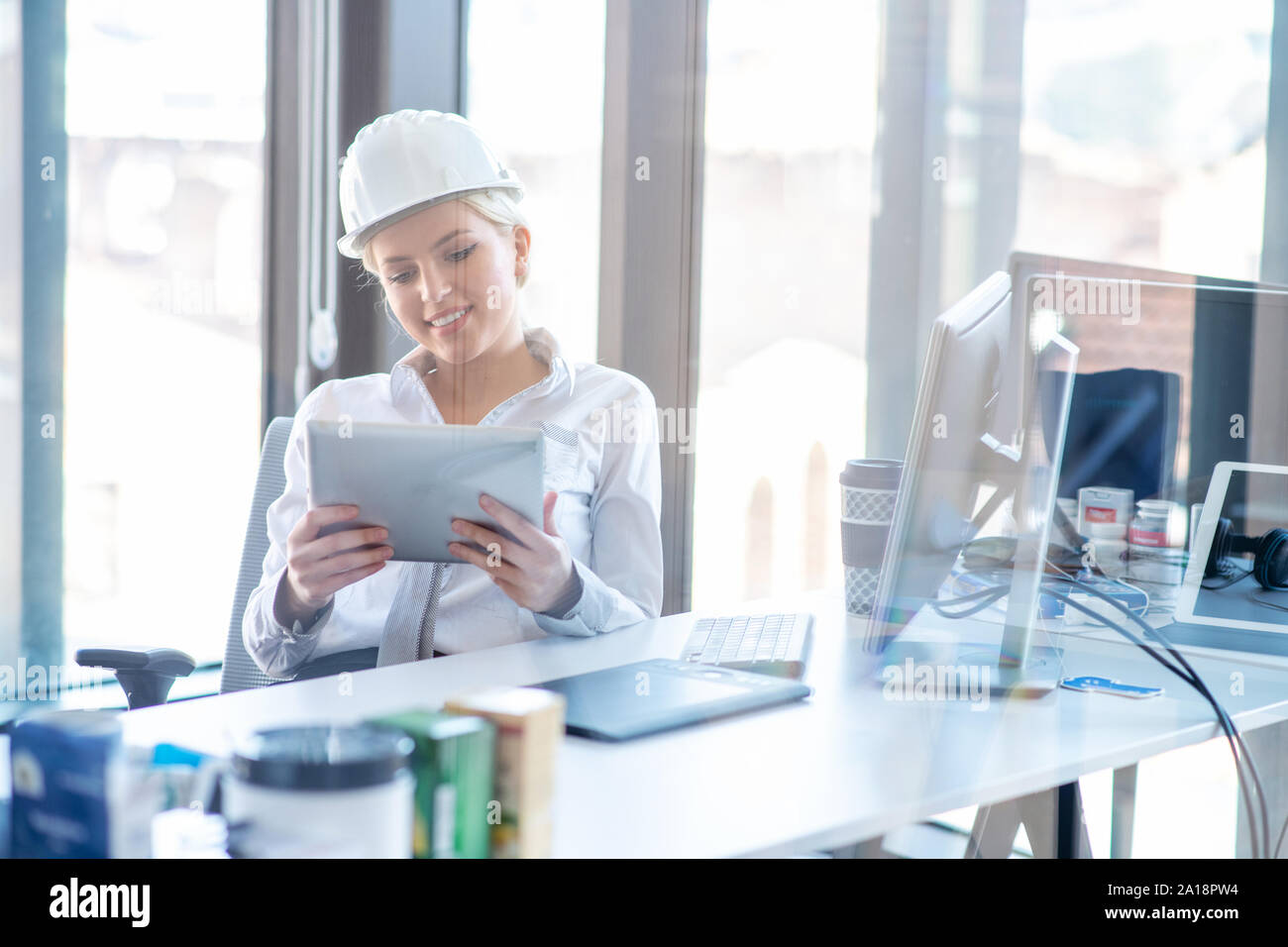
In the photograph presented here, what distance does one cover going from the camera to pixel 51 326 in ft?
6.91

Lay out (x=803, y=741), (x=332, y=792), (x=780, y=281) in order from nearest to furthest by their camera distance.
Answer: (x=332, y=792), (x=803, y=741), (x=780, y=281)

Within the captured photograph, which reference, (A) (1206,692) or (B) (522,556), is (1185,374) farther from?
(B) (522,556)

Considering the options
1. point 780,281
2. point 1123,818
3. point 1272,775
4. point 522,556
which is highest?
point 780,281

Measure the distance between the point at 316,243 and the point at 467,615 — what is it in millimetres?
1216

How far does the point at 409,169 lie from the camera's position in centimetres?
161

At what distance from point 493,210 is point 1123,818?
3.87 feet

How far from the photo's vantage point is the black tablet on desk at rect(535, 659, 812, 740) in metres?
0.98

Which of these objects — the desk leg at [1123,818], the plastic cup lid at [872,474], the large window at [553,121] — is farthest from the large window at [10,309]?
the desk leg at [1123,818]

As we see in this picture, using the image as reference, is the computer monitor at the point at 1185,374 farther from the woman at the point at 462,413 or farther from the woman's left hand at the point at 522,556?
the woman's left hand at the point at 522,556

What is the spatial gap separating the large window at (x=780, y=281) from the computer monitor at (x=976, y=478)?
1189 millimetres

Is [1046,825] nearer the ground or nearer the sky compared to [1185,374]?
nearer the ground

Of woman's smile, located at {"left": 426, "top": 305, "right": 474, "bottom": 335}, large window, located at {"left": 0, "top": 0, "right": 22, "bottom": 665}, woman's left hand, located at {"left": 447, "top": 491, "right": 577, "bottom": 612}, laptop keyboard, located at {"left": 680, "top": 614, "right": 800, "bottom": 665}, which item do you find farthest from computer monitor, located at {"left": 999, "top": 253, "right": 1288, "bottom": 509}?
large window, located at {"left": 0, "top": 0, "right": 22, "bottom": 665}

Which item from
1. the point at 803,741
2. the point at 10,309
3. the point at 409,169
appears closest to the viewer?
the point at 803,741

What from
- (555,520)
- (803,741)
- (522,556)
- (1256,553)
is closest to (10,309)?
(555,520)
